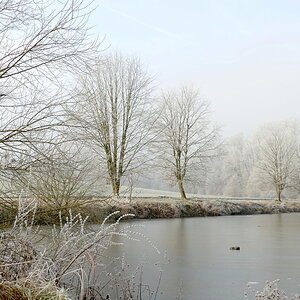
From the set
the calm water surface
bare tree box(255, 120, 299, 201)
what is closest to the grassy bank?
the calm water surface

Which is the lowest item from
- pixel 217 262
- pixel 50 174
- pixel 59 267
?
pixel 217 262

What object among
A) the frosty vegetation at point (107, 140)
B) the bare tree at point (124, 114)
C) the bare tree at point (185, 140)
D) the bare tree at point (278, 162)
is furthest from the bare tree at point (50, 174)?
the bare tree at point (278, 162)

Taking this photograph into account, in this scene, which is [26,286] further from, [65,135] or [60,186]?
[60,186]

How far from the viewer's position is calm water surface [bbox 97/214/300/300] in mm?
5246

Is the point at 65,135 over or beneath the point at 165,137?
beneath

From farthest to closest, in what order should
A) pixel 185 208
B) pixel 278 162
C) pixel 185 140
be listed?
pixel 278 162
pixel 185 140
pixel 185 208

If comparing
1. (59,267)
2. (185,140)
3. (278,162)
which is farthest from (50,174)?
(278,162)

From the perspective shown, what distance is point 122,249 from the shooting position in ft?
25.9

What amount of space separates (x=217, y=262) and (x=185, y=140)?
17001 millimetres

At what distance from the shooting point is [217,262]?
7000 mm

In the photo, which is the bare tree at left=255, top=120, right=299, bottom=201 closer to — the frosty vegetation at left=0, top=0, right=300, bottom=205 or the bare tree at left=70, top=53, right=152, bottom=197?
the frosty vegetation at left=0, top=0, right=300, bottom=205

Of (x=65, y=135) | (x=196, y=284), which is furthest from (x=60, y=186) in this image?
(x=196, y=284)

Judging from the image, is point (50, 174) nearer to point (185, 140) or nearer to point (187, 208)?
point (187, 208)

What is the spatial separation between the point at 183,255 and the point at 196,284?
221cm
